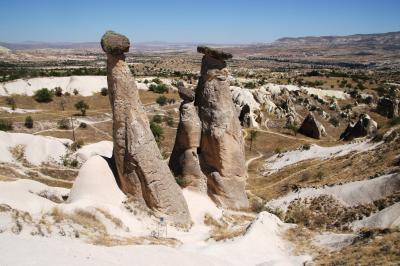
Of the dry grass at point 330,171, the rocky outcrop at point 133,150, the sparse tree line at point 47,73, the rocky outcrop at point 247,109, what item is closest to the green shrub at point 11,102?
the sparse tree line at point 47,73

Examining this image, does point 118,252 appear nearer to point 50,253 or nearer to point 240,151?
point 50,253

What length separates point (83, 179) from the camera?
18.0 m

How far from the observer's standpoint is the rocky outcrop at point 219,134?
2247 centimetres

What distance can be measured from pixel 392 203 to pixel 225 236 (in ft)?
28.5

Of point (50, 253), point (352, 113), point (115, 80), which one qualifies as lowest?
point (352, 113)

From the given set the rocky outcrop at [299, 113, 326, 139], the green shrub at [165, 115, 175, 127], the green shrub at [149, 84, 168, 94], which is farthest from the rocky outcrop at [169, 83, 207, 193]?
the green shrub at [149, 84, 168, 94]

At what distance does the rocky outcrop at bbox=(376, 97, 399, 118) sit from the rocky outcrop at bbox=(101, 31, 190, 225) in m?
60.1

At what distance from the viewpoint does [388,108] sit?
232 ft

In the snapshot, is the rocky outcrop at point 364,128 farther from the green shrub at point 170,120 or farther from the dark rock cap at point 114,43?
the dark rock cap at point 114,43

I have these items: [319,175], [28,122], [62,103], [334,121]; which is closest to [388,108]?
[334,121]

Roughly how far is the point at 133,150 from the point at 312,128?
42.2 metres

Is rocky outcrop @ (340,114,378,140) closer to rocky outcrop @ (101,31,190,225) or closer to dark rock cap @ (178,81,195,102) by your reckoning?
dark rock cap @ (178,81,195,102)

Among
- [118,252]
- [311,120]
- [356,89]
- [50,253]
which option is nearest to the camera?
[50,253]

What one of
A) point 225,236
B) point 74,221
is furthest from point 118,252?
point 225,236
